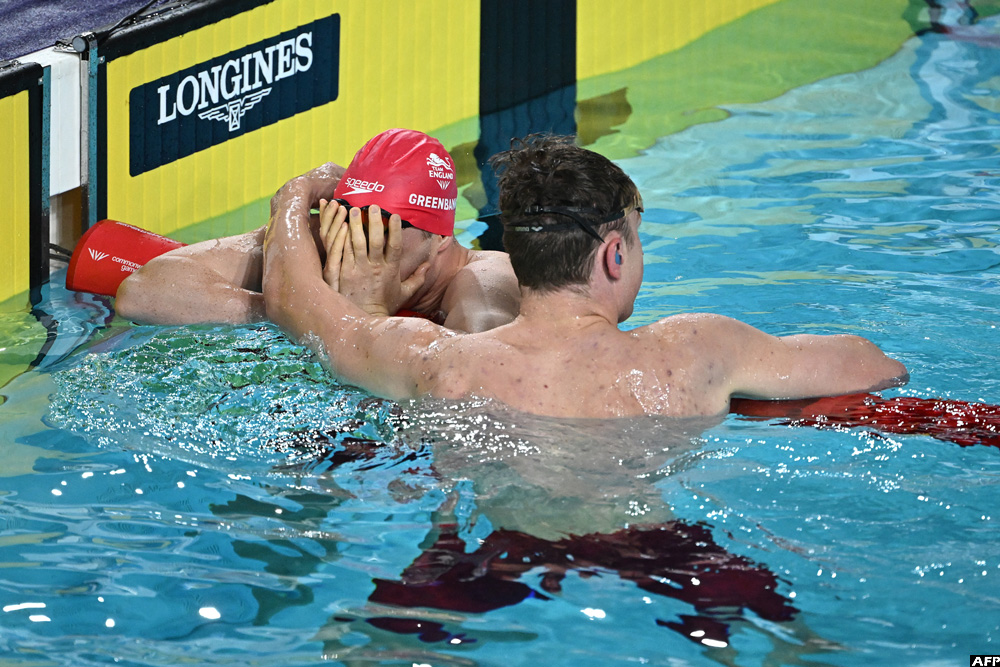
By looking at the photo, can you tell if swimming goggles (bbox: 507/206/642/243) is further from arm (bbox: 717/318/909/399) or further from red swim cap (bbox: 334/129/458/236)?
red swim cap (bbox: 334/129/458/236)

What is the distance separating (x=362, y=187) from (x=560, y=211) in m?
0.96

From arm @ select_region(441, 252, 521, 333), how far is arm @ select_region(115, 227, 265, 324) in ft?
2.23

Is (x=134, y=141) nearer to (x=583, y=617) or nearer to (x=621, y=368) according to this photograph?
(x=621, y=368)

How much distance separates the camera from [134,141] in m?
4.90

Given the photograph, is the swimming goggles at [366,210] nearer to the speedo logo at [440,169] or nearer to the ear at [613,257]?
the speedo logo at [440,169]

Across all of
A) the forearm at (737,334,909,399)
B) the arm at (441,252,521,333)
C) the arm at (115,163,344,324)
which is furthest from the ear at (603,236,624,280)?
the arm at (115,163,344,324)

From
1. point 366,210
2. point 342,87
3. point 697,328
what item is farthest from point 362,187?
point 342,87

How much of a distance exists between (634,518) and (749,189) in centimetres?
350

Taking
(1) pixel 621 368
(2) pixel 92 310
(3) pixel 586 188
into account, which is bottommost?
(2) pixel 92 310

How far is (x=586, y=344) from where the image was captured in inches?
116

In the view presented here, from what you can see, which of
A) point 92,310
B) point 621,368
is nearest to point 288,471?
point 621,368

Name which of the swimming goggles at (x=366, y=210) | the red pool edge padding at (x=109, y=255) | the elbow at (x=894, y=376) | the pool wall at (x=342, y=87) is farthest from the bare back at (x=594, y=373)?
the pool wall at (x=342, y=87)

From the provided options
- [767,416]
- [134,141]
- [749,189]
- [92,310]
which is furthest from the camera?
[749,189]

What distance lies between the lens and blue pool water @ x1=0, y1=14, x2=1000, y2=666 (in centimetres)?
243
